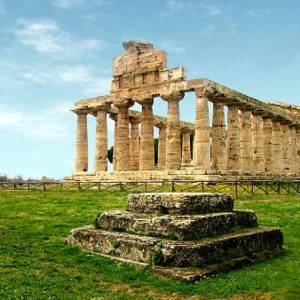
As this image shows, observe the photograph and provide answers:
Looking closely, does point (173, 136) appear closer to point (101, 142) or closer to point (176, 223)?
point (101, 142)

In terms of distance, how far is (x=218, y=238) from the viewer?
959cm

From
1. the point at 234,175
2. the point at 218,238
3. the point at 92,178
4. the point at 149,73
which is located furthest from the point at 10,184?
the point at 218,238

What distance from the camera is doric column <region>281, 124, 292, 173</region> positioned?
176 feet

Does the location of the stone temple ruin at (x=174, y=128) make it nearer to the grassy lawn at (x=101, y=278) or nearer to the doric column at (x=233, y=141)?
the doric column at (x=233, y=141)


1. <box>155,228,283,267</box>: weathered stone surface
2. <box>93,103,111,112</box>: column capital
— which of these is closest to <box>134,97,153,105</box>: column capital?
<box>93,103,111,112</box>: column capital

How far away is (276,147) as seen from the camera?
52250 mm

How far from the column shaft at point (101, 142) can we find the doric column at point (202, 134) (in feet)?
38.3

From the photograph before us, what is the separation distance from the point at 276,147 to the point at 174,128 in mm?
16584

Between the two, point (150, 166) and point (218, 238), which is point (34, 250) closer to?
point (218, 238)

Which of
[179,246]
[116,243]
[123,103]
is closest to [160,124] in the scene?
[123,103]

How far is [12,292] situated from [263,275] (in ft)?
15.0

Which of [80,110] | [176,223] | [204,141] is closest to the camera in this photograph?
[176,223]

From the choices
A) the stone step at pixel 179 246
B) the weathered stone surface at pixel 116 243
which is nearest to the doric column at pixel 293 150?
the stone step at pixel 179 246

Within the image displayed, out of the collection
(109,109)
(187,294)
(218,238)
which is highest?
(109,109)
